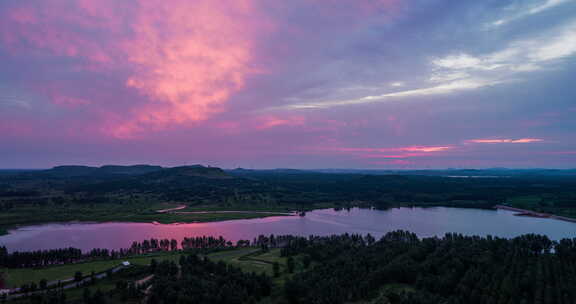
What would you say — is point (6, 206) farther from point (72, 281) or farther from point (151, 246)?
point (72, 281)

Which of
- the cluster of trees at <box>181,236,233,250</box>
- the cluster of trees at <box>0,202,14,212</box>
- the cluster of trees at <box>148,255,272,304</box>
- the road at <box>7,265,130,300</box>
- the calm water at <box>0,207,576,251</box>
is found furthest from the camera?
the cluster of trees at <box>0,202,14,212</box>

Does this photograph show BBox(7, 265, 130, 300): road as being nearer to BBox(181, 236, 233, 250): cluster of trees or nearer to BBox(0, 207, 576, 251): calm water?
BBox(181, 236, 233, 250): cluster of trees

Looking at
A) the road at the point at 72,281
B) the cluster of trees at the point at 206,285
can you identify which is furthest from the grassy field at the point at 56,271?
the cluster of trees at the point at 206,285

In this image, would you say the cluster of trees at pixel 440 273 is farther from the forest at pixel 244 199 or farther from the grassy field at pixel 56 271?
the forest at pixel 244 199

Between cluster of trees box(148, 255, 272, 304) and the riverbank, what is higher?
cluster of trees box(148, 255, 272, 304)

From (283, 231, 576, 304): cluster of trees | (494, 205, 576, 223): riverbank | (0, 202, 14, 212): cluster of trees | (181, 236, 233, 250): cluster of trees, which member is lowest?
(494, 205, 576, 223): riverbank

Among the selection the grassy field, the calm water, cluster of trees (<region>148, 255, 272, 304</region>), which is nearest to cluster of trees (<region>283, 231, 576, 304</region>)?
cluster of trees (<region>148, 255, 272, 304</region>)

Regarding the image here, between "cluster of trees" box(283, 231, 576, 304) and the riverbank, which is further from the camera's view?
the riverbank

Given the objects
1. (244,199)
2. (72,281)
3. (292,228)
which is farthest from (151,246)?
(244,199)
